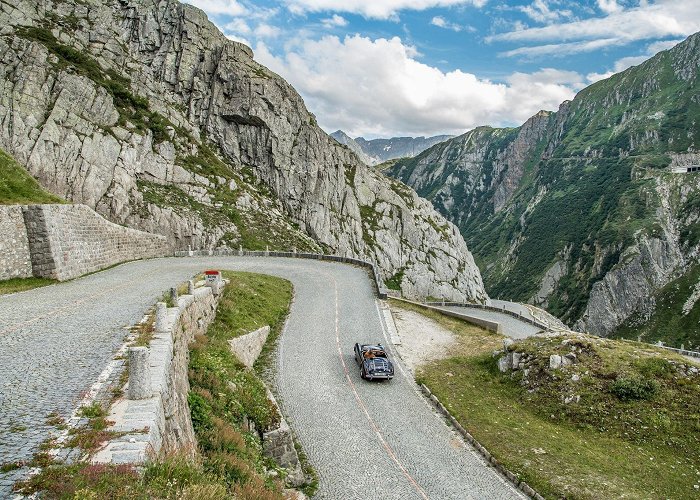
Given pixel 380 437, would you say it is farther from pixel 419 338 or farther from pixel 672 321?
pixel 672 321

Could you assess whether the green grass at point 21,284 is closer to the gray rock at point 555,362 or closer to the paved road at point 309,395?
the paved road at point 309,395

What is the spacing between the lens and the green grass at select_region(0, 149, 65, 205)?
26844mm

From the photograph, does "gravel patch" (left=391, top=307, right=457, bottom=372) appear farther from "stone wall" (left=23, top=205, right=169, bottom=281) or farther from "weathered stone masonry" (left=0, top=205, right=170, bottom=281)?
"weathered stone masonry" (left=0, top=205, right=170, bottom=281)

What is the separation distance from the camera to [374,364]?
23328 mm

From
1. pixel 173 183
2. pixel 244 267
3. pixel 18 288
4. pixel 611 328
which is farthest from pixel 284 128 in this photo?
pixel 611 328

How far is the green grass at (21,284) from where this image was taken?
22469 mm

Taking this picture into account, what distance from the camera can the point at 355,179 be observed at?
361 feet

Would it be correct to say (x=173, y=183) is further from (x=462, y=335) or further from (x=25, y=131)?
(x=462, y=335)

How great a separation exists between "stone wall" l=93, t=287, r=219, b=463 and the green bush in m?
19.1

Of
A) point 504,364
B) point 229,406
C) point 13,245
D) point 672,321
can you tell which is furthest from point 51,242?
point 672,321

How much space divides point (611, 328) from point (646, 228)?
52895mm

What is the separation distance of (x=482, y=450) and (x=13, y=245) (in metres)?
27.0

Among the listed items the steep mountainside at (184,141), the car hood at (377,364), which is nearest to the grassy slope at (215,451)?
the car hood at (377,364)

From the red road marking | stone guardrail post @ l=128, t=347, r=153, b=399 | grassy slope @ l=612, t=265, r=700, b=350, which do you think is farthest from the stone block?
grassy slope @ l=612, t=265, r=700, b=350
